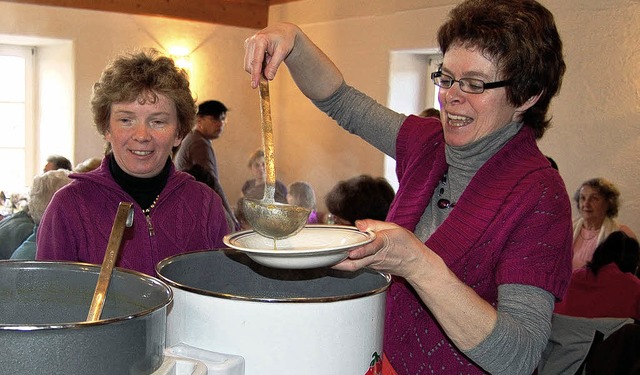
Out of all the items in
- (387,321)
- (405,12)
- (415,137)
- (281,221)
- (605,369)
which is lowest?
(605,369)

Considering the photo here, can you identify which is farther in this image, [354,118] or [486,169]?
[354,118]

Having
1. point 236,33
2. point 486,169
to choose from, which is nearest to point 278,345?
point 486,169

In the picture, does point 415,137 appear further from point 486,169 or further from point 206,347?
point 206,347

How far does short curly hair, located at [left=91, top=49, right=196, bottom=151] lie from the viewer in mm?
1411

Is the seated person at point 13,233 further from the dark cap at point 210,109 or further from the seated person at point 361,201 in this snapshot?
the dark cap at point 210,109

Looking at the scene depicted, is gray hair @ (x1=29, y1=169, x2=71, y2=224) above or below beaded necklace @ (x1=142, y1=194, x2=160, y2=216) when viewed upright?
below

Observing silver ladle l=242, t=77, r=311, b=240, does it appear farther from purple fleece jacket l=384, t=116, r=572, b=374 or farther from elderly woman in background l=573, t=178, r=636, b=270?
elderly woman in background l=573, t=178, r=636, b=270

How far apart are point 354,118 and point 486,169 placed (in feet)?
1.16

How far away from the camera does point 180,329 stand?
2.77 ft

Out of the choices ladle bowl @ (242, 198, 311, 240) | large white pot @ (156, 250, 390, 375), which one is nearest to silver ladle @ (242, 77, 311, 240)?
ladle bowl @ (242, 198, 311, 240)

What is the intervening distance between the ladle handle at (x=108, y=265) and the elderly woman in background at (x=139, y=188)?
545 millimetres

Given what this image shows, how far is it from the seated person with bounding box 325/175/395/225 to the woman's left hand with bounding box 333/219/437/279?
1.46 m

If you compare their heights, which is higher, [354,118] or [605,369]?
[354,118]

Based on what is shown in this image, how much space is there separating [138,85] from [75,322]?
742 mm
